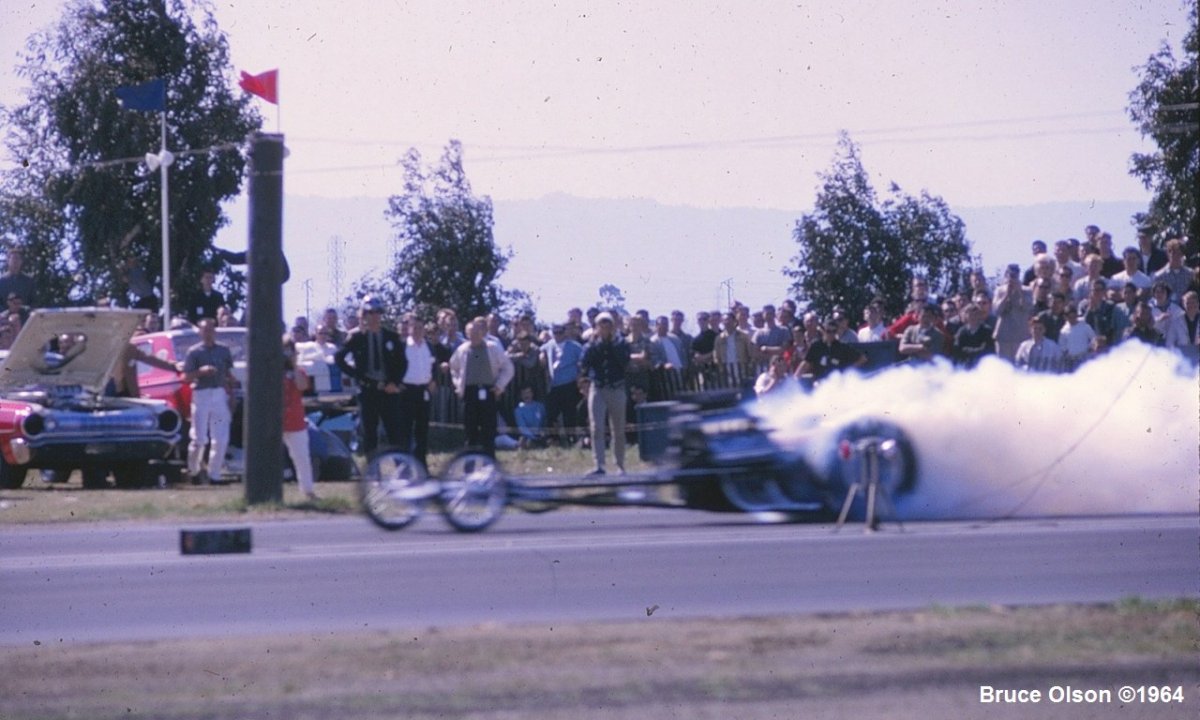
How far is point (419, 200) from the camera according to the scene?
21.3 meters

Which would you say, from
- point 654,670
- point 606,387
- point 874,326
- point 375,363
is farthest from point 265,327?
point 654,670

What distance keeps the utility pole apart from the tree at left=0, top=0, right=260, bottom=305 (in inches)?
355

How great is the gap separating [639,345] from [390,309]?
146 inches

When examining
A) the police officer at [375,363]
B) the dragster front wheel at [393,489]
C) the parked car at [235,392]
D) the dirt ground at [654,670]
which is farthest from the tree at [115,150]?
the dirt ground at [654,670]

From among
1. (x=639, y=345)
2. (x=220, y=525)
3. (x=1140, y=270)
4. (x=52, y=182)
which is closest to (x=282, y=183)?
(x=220, y=525)

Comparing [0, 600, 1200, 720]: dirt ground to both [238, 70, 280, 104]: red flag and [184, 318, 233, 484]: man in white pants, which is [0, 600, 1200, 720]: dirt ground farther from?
[184, 318, 233, 484]: man in white pants

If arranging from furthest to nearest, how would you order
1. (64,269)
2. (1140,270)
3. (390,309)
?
(64,269) → (390,309) → (1140,270)

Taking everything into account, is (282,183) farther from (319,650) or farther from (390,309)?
(319,650)

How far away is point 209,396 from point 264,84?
386cm

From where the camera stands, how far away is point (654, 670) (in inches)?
289

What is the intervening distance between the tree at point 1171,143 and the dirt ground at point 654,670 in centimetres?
1285

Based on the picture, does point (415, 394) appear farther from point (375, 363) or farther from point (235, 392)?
point (235, 392)

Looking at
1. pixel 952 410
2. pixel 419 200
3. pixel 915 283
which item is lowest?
pixel 952 410
